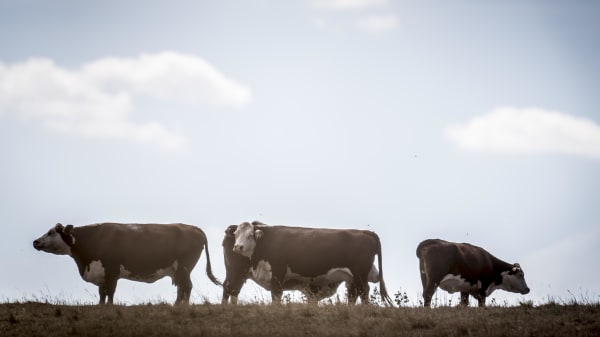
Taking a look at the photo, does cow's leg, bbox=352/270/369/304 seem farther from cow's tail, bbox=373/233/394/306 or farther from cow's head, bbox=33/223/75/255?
cow's head, bbox=33/223/75/255

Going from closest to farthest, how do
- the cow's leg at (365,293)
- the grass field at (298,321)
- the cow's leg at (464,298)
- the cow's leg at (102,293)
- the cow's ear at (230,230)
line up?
the grass field at (298,321) < the cow's leg at (365,293) < the cow's leg at (102,293) < the cow's ear at (230,230) < the cow's leg at (464,298)

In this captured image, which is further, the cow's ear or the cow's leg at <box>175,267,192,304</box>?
the cow's ear

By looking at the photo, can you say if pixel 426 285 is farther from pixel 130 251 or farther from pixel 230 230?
pixel 130 251

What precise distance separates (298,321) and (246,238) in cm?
645

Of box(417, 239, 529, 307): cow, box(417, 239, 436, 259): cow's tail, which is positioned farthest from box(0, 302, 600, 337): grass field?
box(417, 239, 436, 259): cow's tail

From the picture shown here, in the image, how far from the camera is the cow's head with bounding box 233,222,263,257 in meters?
23.5

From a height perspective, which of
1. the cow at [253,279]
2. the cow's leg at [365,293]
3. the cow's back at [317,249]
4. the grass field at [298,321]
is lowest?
the grass field at [298,321]

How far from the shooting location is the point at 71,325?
58.2 feet

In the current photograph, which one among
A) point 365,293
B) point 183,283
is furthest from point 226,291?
point 365,293

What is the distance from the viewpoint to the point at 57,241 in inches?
989

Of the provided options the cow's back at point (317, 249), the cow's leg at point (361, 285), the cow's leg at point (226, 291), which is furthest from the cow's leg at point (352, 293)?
the cow's leg at point (226, 291)

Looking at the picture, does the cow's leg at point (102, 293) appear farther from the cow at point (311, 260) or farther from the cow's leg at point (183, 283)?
the cow at point (311, 260)

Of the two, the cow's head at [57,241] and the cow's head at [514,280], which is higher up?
the cow's head at [57,241]

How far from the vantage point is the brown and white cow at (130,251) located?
2408 centimetres
